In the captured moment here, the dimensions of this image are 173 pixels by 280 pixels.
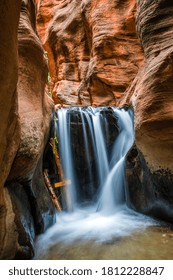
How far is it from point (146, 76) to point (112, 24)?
11.2 metres

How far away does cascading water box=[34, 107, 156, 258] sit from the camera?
213 inches

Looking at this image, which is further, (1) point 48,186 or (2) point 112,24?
(2) point 112,24

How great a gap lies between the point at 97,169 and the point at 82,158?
2.37 ft

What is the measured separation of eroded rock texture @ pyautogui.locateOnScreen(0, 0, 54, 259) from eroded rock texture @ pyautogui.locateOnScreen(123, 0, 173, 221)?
243cm

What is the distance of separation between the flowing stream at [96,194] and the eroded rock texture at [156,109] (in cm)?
90

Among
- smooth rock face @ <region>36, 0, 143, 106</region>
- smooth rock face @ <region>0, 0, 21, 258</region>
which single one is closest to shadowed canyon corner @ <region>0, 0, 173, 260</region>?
smooth rock face @ <region>0, 0, 21, 258</region>

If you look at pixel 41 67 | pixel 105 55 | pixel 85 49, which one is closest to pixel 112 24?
pixel 105 55

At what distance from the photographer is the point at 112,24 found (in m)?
14.5

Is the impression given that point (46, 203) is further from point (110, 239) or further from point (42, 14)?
point (42, 14)

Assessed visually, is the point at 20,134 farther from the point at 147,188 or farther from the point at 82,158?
the point at 82,158

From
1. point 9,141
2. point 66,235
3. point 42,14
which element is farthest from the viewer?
point 42,14

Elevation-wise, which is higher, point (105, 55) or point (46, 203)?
point (105, 55)

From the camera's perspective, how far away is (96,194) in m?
7.80

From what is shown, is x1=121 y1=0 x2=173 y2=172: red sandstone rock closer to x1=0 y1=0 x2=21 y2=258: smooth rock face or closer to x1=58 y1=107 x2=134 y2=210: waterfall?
Answer: x1=58 y1=107 x2=134 y2=210: waterfall
